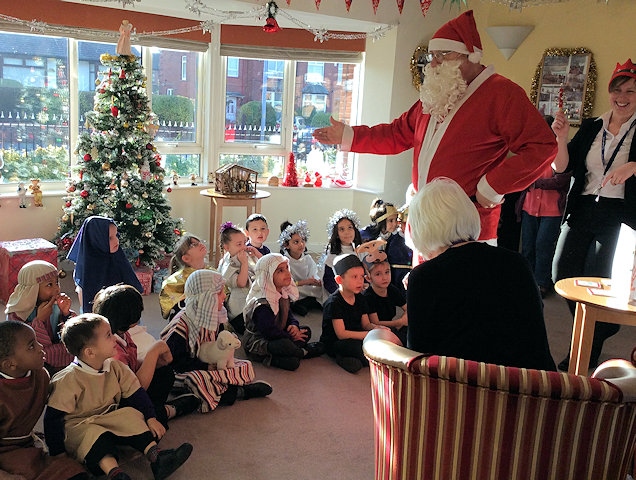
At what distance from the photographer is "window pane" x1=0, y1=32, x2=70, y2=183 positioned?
5.37m

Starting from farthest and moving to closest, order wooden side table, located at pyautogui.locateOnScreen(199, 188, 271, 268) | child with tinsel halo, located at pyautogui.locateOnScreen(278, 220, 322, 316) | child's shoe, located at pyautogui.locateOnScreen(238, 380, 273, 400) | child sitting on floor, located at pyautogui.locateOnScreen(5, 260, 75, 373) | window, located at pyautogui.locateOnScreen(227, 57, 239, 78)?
1. window, located at pyautogui.locateOnScreen(227, 57, 239, 78)
2. wooden side table, located at pyautogui.locateOnScreen(199, 188, 271, 268)
3. child with tinsel halo, located at pyautogui.locateOnScreen(278, 220, 322, 316)
4. child's shoe, located at pyautogui.locateOnScreen(238, 380, 273, 400)
5. child sitting on floor, located at pyautogui.locateOnScreen(5, 260, 75, 373)

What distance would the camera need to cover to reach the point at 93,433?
2375 millimetres

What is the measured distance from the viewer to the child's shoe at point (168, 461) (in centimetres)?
245

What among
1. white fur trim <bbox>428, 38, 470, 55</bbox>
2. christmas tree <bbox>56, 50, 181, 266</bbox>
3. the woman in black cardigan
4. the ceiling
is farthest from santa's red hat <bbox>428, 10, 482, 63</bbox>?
christmas tree <bbox>56, 50, 181, 266</bbox>

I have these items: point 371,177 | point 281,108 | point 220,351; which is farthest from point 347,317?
point 281,108

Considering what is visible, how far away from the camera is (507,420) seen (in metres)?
1.46

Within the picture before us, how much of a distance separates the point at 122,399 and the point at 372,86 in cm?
476

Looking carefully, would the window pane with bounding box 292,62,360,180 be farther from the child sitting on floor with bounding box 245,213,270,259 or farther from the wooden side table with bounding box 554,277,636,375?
the wooden side table with bounding box 554,277,636,375

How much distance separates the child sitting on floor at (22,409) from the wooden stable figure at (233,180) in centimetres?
355

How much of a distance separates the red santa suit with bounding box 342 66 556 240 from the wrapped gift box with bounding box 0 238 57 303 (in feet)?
10.1

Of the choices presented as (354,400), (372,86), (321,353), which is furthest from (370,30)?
(354,400)

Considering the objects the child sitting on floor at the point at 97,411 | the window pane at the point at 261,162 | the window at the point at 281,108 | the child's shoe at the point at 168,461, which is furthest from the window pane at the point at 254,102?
the child's shoe at the point at 168,461

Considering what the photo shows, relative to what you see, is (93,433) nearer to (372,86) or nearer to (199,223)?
(199,223)

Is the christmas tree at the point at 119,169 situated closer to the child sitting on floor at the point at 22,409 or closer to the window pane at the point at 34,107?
the window pane at the point at 34,107
